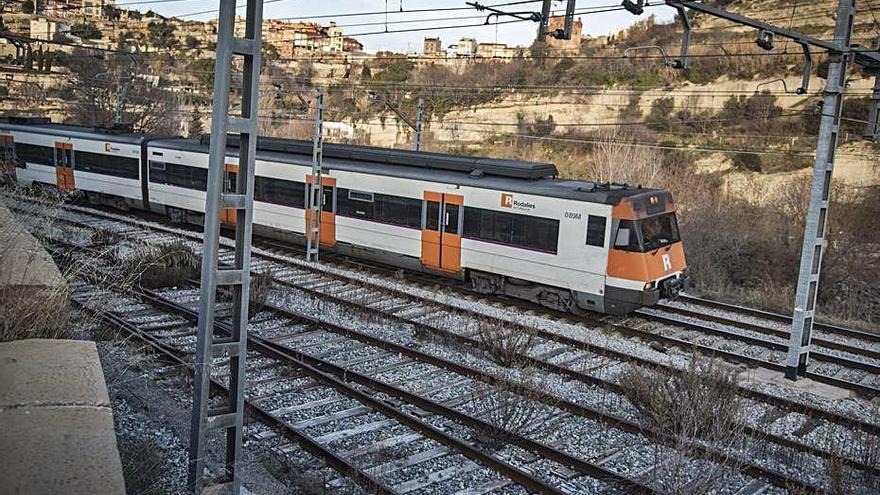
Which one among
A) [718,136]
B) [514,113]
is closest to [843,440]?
[718,136]

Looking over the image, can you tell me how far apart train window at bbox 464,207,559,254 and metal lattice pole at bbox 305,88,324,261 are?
14.6 feet

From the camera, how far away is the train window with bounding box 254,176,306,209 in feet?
63.1

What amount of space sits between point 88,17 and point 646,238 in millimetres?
114222

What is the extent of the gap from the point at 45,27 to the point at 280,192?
83.4 metres

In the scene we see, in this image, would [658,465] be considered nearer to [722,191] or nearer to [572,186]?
[572,186]

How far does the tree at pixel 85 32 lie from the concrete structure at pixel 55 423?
87.4 meters

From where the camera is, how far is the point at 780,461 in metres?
8.25

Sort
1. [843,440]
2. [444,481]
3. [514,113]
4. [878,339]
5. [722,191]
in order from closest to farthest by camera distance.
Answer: [444,481]
[843,440]
[878,339]
[722,191]
[514,113]

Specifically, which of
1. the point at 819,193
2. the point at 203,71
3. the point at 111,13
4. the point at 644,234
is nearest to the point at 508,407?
the point at 644,234

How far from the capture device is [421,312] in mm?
14211

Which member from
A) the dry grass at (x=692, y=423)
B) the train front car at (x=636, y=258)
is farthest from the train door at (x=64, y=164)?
the dry grass at (x=692, y=423)

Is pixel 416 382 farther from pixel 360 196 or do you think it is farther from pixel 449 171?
pixel 360 196

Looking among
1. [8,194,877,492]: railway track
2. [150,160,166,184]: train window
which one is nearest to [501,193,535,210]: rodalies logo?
[8,194,877,492]: railway track

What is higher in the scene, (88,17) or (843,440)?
(88,17)
